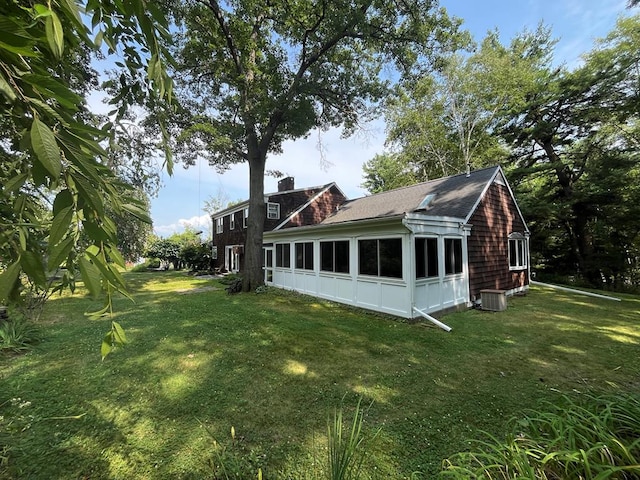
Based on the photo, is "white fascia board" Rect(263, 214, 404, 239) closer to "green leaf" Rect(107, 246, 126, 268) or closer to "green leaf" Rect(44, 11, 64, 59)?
"green leaf" Rect(107, 246, 126, 268)

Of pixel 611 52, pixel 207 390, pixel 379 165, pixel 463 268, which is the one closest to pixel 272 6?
pixel 463 268

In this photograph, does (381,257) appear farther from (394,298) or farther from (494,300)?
(494,300)

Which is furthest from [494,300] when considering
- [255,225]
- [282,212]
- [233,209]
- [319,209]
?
[233,209]

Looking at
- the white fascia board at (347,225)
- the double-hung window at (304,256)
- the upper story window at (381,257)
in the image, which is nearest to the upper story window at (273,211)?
the white fascia board at (347,225)

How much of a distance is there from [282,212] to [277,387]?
15286mm

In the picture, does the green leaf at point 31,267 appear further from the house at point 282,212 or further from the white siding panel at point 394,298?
the house at point 282,212

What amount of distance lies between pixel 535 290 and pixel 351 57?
1311cm

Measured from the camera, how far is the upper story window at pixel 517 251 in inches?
444

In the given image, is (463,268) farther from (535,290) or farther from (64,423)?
(64,423)

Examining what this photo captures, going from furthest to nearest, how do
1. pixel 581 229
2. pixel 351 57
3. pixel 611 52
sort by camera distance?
1. pixel 581 229
2. pixel 611 52
3. pixel 351 57

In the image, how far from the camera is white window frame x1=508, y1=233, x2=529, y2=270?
11.3 metres

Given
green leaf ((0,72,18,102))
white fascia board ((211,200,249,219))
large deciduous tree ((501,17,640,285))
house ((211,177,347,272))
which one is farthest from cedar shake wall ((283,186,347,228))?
green leaf ((0,72,18,102))

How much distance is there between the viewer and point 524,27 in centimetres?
2027

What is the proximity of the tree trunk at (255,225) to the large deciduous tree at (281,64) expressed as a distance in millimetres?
43
